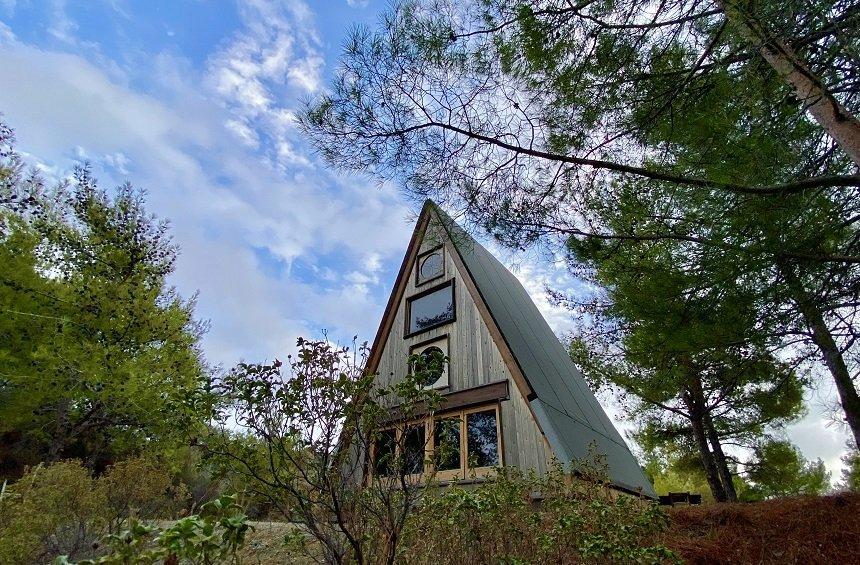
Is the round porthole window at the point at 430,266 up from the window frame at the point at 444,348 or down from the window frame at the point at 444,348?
up

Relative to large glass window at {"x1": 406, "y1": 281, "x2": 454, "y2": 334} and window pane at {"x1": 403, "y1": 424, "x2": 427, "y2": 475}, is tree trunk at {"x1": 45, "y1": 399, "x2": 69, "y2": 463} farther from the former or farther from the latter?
window pane at {"x1": 403, "y1": 424, "x2": 427, "y2": 475}

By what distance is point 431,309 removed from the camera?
9.00m

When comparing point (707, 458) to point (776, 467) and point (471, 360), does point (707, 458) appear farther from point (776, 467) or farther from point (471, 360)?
point (471, 360)

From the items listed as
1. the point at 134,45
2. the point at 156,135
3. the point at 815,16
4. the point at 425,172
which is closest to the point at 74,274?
the point at 156,135

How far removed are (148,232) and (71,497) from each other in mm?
8045

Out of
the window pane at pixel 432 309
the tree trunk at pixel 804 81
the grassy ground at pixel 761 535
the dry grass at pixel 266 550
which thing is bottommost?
the dry grass at pixel 266 550

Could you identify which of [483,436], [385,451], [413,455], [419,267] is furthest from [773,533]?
[419,267]

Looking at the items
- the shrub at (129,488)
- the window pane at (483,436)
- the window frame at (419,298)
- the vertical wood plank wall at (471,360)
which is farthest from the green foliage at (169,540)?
the window frame at (419,298)

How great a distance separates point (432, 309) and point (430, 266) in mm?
1180

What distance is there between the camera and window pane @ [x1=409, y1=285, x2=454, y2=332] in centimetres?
863

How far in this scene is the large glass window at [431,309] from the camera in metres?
8.62

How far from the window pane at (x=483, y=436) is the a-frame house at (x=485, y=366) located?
16mm

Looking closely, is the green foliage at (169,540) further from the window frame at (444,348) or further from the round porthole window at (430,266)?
the round porthole window at (430,266)

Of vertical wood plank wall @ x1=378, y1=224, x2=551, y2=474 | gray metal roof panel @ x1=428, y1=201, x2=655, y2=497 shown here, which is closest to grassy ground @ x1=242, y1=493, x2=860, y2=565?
gray metal roof panel @ x1=428, y1=201, x2=655, y2=497
